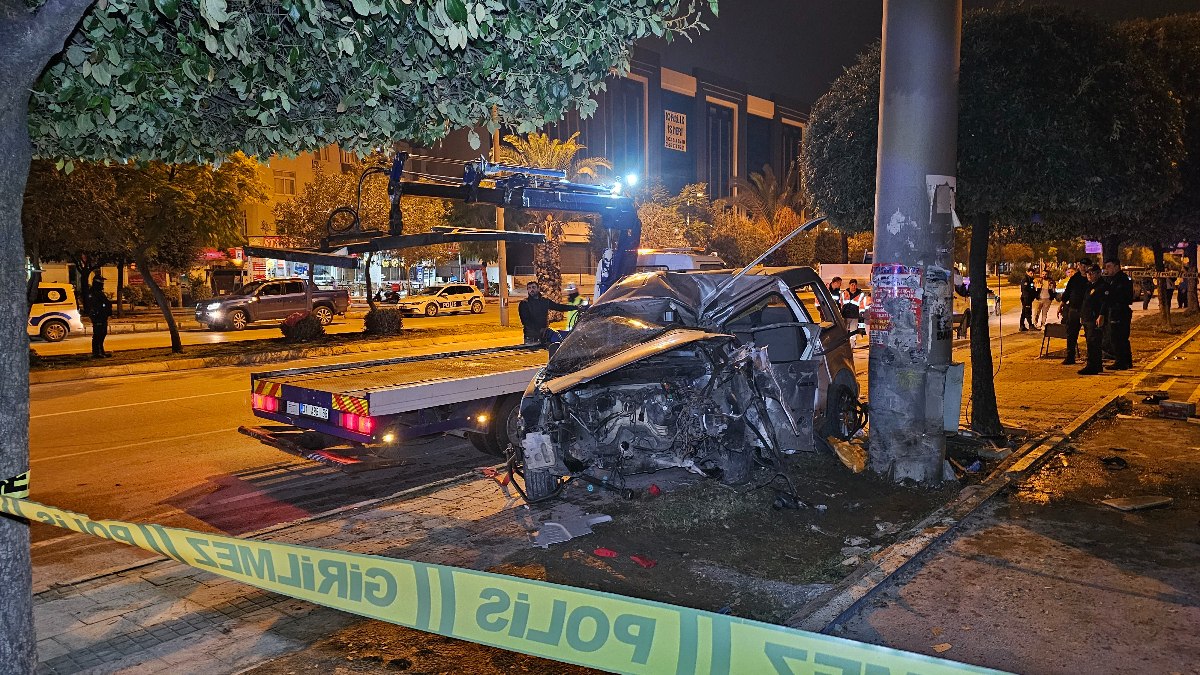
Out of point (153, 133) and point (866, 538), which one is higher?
point (153, 133)

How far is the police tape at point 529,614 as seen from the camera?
226 centimetres

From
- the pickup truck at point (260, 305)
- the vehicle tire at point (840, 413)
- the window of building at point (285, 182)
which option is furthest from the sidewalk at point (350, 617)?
the window of building at point (285, 182)

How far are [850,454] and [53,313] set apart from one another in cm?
2666

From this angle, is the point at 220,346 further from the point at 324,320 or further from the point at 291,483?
the point at 291,483

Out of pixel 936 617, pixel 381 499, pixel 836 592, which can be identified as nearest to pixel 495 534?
pixel 381 499

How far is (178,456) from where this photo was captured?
29.1ft

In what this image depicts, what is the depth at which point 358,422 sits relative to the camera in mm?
6941

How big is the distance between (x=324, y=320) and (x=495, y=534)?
27166 millimetres

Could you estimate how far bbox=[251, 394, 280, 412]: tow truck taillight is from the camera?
7965mm

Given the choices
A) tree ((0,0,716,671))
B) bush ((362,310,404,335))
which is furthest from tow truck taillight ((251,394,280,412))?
bush ((362,310,404,335))

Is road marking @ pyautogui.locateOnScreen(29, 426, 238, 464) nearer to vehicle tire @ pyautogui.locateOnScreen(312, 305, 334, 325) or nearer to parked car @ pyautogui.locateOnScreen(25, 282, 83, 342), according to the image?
parked car @ pyautogui.locateOnScreen(25, 282, 83, 342)

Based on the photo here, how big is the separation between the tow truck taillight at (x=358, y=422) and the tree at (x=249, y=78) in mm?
2839

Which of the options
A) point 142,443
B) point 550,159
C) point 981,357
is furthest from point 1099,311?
point 550,159

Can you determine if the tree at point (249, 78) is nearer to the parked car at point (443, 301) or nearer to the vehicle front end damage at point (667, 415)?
the vehicle front end damage at point (667, 415)
